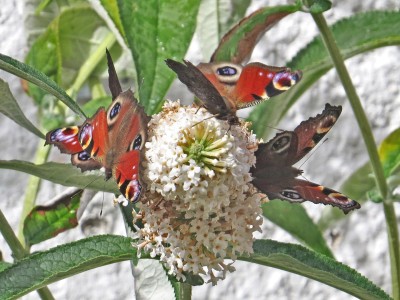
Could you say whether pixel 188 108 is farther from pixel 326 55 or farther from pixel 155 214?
pixel 326 55

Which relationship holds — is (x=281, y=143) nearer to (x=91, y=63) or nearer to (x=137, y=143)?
(x=137, y=143)

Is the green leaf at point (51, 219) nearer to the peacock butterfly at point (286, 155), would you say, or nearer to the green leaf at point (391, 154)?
the peacock butterfly at point (286, 155)

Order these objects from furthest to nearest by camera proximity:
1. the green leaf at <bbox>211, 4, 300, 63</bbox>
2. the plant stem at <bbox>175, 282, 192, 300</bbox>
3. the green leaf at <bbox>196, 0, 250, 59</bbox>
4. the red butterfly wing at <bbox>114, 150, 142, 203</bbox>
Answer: the green leaf at <bbox>196, 0, 250, 59</bbox> → the green leaf at <bbox>211, 4, 300, 63</bbox> → the plant stem at <bbox>175, 282, 192, 300</bbox> → the red butterfly wing at <bbox>114, 150, 142, 203</bbox>

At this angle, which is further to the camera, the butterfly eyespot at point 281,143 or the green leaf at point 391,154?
the green leaf at point 391,154

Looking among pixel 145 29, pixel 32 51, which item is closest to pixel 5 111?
pixel 145 29

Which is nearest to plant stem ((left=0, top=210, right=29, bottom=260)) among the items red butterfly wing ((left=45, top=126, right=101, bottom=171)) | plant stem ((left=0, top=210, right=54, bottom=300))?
plant stem ((left=0, top=210, right=54, bottom=300))

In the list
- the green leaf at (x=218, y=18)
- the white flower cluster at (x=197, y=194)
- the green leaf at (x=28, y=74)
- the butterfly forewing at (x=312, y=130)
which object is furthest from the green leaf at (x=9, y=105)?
the green leaf at (x=218, y=18)

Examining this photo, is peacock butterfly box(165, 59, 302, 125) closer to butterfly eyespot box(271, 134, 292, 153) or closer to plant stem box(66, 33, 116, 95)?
butterfly eyespot box(271, 134, 292, 153)
